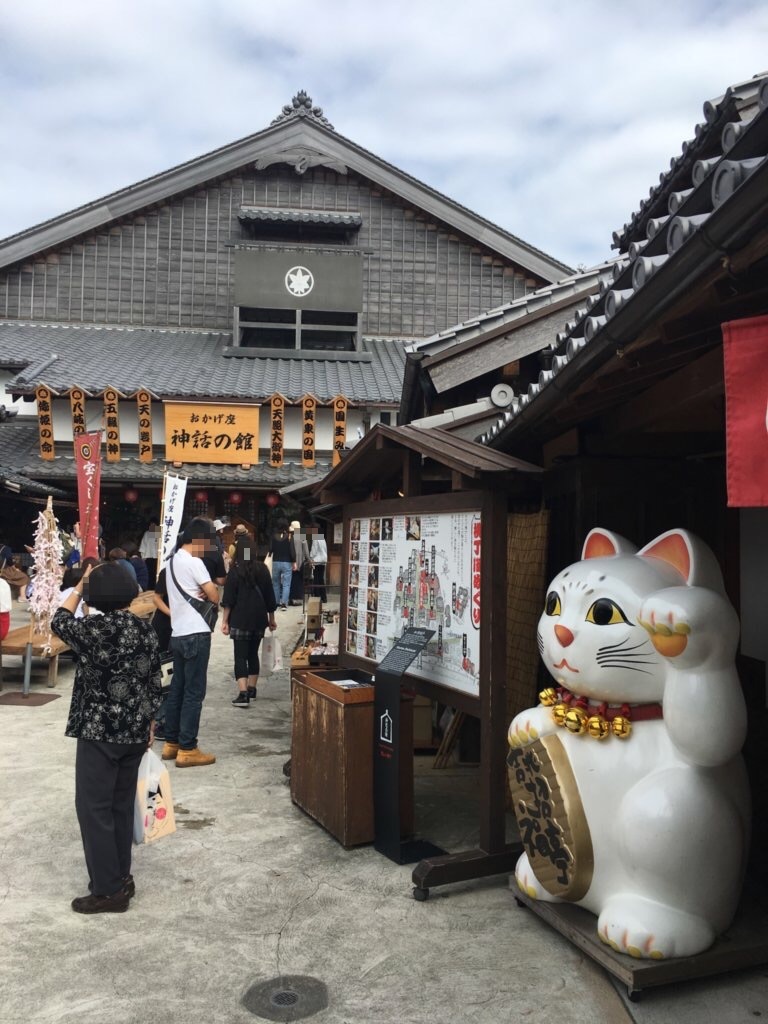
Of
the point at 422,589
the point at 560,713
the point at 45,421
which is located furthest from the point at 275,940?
the point at 45,421

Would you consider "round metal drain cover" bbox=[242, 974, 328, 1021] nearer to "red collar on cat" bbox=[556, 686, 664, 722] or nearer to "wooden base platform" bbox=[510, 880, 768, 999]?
"wooden base platform" bbox=[510, 880, 768, 999]

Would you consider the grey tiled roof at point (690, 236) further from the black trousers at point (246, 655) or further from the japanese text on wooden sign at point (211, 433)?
the japanese text on wooden sign at point (211, 433)

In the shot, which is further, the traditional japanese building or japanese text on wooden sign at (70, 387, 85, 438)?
the traditional japanese building

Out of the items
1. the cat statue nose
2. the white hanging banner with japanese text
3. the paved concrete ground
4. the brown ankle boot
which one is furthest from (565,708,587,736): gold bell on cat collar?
the white hanging banner with japanese text

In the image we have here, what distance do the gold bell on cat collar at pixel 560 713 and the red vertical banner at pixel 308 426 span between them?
47.9ft

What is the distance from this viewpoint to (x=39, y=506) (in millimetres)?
18672

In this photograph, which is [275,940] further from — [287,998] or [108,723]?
[108,723]

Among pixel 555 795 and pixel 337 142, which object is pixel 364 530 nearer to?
pixel 555 795

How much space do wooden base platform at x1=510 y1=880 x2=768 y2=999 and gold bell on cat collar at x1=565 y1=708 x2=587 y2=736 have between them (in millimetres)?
883

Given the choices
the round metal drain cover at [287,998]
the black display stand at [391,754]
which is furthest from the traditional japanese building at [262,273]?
the round metal drain cover at [287,998]

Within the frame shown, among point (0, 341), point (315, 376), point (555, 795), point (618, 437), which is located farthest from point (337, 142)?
point (555, 795)

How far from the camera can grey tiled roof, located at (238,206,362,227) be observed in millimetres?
21047

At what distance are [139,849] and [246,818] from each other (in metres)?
0.80

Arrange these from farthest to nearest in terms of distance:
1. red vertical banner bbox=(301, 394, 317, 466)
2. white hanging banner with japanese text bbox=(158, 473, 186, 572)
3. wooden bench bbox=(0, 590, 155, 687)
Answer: red vertical banner bbox=(301, 394, 317, 466)
white hanging banner with japanese text bbox=(158, 473, 186, 572)
wooden bench bbox=(0, 590, 155, 687)
